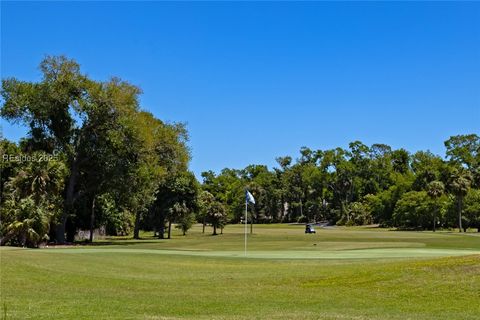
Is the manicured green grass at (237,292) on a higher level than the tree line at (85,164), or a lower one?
lower

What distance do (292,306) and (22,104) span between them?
51810 mm

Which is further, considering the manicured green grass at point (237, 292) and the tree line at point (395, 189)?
the tree line at point (395, 189)

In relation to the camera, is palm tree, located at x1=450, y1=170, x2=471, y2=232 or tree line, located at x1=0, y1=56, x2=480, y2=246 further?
palm tree, located at x1=450, y1=170, x2=471, y2=232

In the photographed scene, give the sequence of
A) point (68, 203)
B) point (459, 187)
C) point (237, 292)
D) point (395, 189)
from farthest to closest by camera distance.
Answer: point (395, 189) < point (459, 187) < point (68, 203) < point (237, 292)

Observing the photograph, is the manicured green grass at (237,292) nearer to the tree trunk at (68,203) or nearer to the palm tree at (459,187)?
the tree trunk at (68,203)

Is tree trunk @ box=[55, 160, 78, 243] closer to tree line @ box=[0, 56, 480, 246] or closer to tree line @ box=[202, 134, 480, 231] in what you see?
tree line @ box=[0, 56, 480, 246]

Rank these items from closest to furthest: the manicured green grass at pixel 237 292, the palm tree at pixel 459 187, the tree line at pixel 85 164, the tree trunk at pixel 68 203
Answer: the manicured green grass at pixel 237 292
the tree line at pixel 85 164
the tree trunk at pixel 68 203
the palm tree at pixel 459 187

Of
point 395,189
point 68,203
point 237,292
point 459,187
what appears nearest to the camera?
point 237,292

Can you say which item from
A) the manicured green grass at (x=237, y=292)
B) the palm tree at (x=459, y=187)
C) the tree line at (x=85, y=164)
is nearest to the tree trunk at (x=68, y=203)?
the tree line at (x=85, y=164)

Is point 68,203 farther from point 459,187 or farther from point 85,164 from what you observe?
point 459,187

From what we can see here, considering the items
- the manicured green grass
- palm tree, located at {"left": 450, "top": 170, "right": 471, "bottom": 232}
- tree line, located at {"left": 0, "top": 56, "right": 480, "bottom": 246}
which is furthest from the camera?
palm tree, located at {"left": 450, "top": 170, "right": 471, "bottom": 232}

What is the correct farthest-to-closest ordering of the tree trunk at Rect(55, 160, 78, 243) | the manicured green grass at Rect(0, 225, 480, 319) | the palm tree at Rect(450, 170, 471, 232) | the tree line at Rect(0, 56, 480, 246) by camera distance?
the palm tree at Rect(450, 170, 471, 232), the tree trunk at Rect(55, 160, 78, 243), the tree line at Rect(0, 56, 480, 246), the manicured green grass at Rect(0, 225, 480, 319)

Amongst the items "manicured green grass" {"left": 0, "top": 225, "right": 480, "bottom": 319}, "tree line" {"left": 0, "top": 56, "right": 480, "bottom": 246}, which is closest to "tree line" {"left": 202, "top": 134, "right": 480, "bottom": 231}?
"tree line" {"left": 0, "top": 56, "right": 480, "bottom": 246}

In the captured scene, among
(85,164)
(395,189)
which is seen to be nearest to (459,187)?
(395,189)
